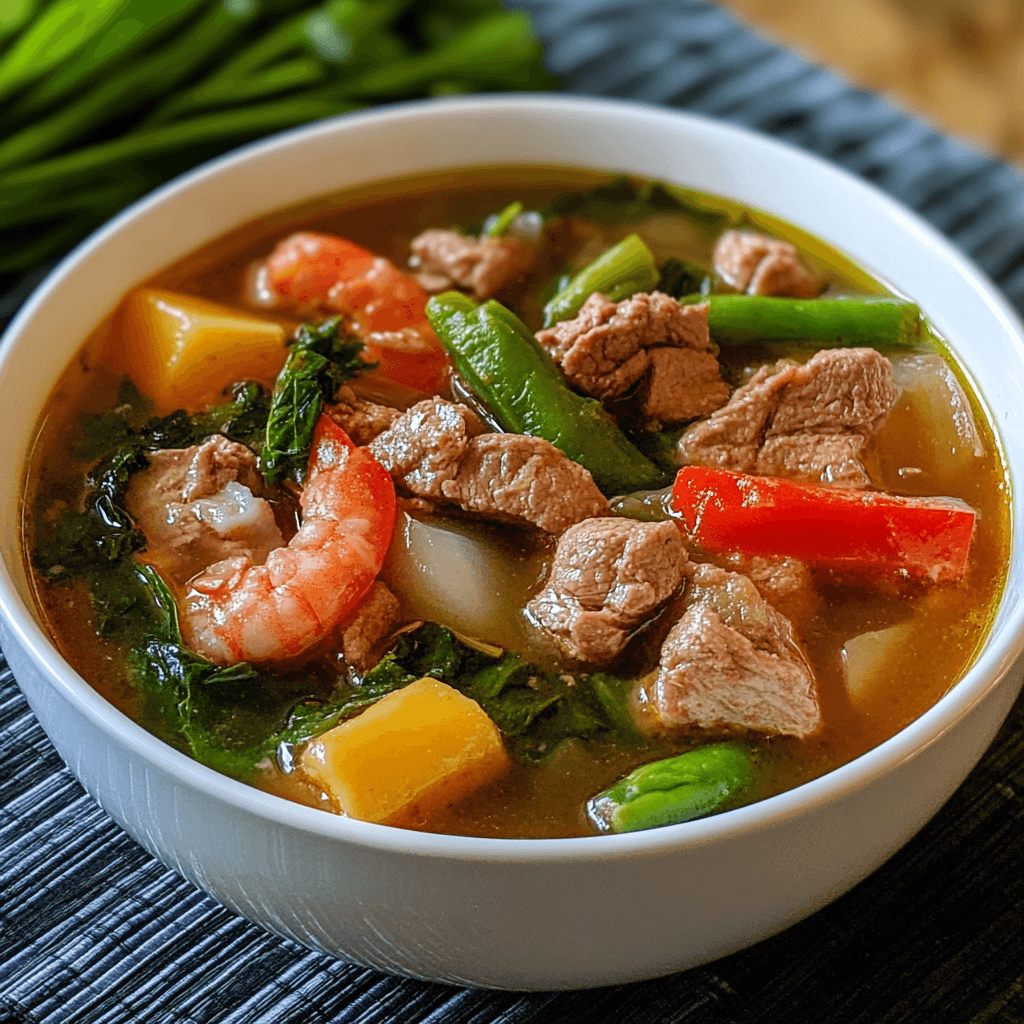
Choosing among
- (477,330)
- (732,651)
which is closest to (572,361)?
(477,330)

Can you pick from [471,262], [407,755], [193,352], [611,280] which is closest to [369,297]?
[471,262]

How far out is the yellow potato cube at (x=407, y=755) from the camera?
1.92 metres

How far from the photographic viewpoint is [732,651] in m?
2.05

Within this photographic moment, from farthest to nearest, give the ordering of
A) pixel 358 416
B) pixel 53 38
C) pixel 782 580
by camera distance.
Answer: pixel 53 38, pixel 358 416, pixel 782 580

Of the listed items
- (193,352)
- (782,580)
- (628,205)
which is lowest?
(782,580)

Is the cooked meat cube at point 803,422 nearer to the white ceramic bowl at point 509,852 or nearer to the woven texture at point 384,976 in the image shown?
the white ceramic bowl at point 509,852

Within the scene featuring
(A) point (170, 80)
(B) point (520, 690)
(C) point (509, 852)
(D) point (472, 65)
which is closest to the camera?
(C) point (509, 852)

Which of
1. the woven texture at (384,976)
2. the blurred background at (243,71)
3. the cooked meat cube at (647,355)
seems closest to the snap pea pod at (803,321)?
the cooked meat cube at (647,355)

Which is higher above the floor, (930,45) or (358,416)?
(358,416)

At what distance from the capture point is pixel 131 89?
3.77 m

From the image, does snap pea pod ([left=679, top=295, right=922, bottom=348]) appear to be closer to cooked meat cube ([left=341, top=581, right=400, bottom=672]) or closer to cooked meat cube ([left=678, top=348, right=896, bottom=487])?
cooked meat cube ([left=678, top=348, right=896, bottom=487])

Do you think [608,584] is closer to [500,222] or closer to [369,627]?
[369,627]

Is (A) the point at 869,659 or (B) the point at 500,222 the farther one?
(B) the point at 500,222

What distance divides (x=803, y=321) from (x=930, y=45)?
14.0 feet
